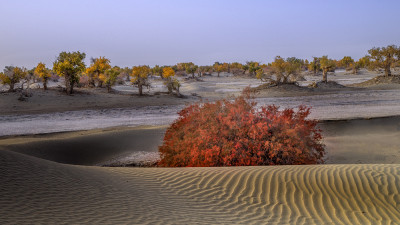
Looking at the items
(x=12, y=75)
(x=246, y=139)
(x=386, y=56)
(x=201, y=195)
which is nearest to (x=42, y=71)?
(x=12, y=75)

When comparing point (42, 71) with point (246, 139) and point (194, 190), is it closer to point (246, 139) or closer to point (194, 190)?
point (246, 139)

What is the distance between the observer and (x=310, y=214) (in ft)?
18.3

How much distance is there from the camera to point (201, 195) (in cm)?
636

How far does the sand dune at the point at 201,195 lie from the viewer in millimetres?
4832

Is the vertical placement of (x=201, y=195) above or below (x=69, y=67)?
below

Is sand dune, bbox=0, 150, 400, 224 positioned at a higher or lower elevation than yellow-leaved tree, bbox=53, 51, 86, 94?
lower

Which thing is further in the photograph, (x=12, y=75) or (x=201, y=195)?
(x=12, y=75)

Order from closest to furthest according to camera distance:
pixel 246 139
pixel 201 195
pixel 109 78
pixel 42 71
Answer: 1. pixel 201 195
2. pixel 246 139
3. pixel 42 71
4. pixel 109 78

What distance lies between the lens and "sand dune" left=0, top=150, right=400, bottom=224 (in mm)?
4832

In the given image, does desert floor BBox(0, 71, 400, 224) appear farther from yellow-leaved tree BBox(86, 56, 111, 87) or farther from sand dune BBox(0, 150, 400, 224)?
yellow-leaved tree BBox(86, 56, 111, 87)

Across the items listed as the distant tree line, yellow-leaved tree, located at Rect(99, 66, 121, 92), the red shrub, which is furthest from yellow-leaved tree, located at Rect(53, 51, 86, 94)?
the red shrub

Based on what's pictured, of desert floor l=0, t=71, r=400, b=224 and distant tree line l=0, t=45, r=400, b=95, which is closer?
desert floor l=0, t=71, r=400, b=224

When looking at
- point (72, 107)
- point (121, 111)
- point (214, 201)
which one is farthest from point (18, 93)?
point (214, 201)

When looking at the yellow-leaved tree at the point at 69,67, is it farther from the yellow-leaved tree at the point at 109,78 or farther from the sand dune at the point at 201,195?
the sand dune at the point at 201,195
